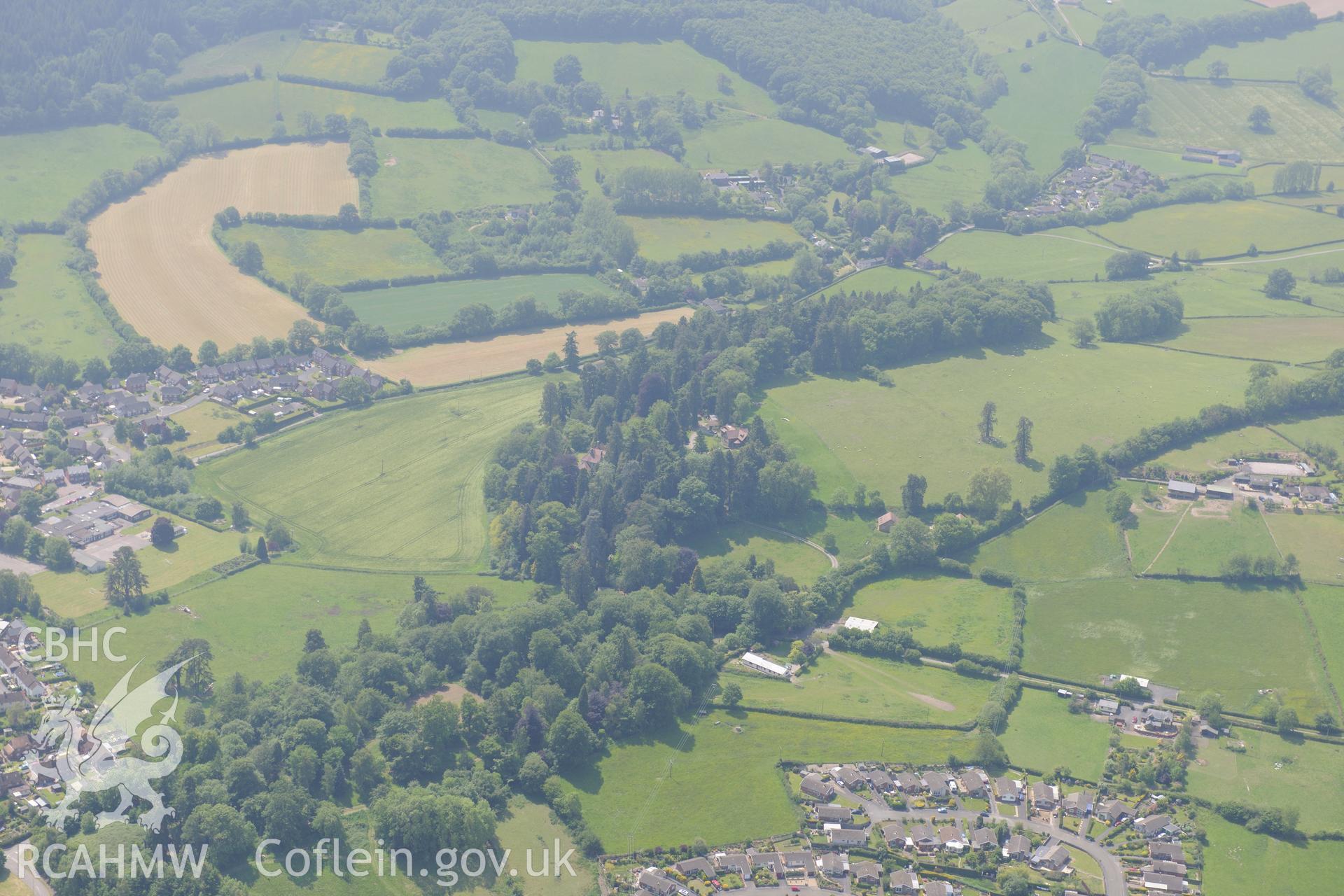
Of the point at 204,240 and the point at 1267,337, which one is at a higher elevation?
the point at 204,240

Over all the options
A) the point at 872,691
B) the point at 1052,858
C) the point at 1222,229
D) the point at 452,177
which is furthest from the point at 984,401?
the point at 452,177

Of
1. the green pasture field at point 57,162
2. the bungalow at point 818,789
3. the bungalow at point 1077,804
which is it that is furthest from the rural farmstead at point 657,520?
the bungalow at point 818,789

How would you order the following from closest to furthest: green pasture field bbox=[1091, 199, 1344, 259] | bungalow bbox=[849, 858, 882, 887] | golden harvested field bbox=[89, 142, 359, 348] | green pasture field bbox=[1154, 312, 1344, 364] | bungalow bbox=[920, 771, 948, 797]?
bungalow bbox=[849, 858, 882, 887], bungalow bbox=[920, 771, 948, 797], green pasture field bbox=[1154, 312, 1344, 364], golden harvested field bbox=[89, 142, 359, 348], green pasture field bbox=[1091, 199, 1344, 259]

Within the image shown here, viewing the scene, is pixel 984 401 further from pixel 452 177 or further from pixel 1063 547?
pixel 452 177

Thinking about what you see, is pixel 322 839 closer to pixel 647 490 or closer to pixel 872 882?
pixel 872 882

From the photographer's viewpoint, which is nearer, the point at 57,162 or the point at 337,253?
the point at 337,253

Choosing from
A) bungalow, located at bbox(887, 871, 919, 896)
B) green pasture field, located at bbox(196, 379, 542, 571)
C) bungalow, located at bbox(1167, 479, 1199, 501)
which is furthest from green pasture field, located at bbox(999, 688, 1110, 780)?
green pasture field, located at bbox(196, 379, 542, 571)

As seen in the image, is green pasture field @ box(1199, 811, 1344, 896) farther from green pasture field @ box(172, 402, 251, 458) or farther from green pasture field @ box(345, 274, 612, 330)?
green pasture field @ box(345, 274, 612, 330)

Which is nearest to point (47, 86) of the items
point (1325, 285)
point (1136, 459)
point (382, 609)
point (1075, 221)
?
point (382, 609)
